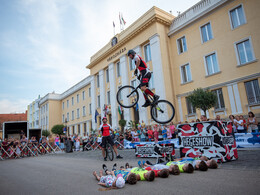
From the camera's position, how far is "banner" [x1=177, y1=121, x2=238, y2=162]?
7.24m

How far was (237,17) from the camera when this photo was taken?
59.0ft

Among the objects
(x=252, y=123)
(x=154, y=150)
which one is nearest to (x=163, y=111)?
(x=154, y=150)

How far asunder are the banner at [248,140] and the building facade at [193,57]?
6922 millimetres

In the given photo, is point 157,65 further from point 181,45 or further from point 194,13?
point 194,13

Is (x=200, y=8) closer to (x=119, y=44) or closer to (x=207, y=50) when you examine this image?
(x=207, y=50)

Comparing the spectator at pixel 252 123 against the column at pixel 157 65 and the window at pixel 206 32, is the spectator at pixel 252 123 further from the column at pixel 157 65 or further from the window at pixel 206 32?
the window at pixel 206 32

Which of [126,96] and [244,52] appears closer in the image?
[126,96]

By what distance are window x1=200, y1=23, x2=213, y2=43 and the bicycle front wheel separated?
15387mm

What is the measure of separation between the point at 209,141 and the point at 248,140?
4.41m

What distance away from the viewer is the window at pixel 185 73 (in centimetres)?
2185

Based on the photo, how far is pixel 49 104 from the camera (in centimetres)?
5353

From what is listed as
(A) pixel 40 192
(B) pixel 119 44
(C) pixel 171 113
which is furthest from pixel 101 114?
(A) pixel 40 192

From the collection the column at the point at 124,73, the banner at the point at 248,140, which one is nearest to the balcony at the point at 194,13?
the column at the point at 124,73

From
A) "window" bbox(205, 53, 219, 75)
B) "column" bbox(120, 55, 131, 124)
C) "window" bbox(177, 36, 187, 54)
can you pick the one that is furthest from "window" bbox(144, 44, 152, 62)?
"window" bbox(205, 53, 219, 75)
